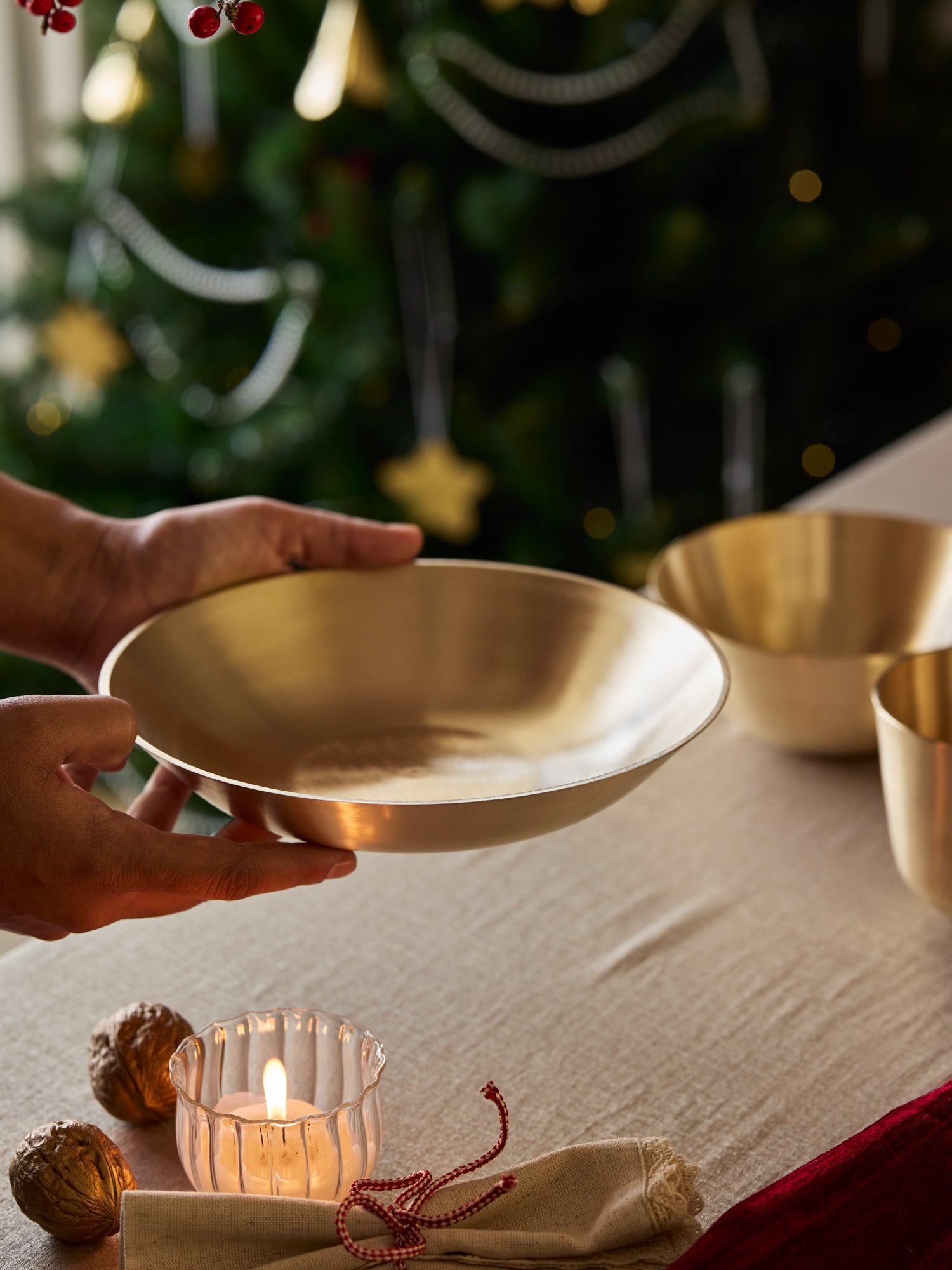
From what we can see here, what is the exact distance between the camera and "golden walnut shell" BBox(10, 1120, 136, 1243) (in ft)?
1.44

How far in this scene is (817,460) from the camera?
1.94 meters

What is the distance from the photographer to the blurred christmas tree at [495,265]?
1587 millimetres

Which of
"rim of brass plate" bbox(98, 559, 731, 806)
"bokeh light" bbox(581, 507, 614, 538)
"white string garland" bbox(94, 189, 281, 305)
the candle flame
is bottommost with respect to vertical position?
"bokeh light" bbox(581, 507, 614, 538)

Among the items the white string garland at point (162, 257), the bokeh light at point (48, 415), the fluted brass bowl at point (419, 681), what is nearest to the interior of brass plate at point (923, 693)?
the fluted brass bowl at point (419, 681)

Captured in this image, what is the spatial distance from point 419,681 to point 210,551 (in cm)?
14

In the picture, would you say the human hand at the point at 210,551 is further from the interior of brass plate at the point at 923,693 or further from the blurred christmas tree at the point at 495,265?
the blurred christmas tree at the point at 495,265

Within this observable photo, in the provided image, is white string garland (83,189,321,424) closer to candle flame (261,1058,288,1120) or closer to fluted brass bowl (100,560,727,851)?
fluted brass bowl (100,560,727,851)

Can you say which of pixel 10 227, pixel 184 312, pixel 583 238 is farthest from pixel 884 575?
pixel 10 227

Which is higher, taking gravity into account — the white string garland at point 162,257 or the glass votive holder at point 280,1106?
the white string garland at point 162,257

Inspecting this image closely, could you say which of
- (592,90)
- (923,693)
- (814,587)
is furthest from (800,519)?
(592,90)

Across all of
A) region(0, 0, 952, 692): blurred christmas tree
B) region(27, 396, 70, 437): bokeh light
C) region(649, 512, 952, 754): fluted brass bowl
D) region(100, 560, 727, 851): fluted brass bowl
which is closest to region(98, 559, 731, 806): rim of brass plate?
region(100, 560, 727, 851): fluted brass bowl

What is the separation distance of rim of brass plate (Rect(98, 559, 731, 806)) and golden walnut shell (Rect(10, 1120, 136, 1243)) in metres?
0.14

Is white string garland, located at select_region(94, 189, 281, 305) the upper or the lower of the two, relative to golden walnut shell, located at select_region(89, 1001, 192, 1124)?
upper

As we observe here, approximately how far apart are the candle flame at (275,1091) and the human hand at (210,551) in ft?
0.97
